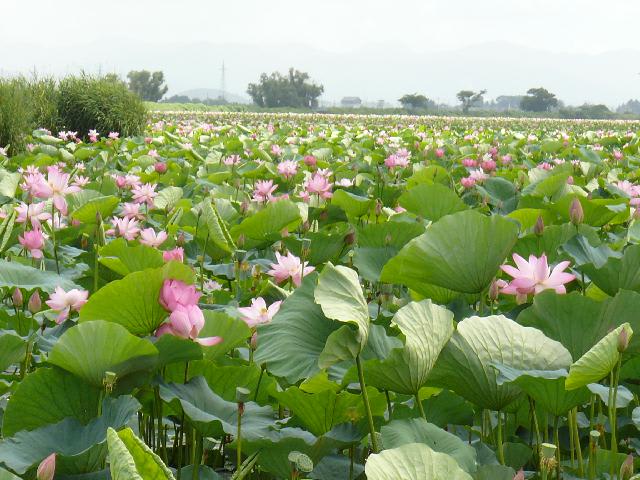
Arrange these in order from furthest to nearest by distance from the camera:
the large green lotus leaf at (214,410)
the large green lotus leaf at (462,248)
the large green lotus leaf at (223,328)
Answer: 1. the large green lotus leaf at (462,248)
2. the large green lotus leaf at (223,328)
3. the large green lotus leaf at (214,410)

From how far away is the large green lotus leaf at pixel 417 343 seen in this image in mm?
1040

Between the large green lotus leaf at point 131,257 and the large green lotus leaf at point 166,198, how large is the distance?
1.30 metres

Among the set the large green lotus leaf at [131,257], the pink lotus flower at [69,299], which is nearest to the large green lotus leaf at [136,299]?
the pink lotus flower at [69,299]

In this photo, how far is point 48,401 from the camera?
113 centimetres

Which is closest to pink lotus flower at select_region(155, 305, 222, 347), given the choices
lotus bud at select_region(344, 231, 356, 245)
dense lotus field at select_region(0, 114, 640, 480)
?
dense lotus field at select_region(0, 114, 640, 480)

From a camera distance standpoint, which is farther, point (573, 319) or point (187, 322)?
point (573, 319)

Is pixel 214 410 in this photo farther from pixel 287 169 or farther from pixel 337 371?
pixel 287 169

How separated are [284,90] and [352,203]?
6249 centimetres

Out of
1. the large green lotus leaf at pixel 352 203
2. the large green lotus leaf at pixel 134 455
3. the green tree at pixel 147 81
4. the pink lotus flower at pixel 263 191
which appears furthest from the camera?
the green tree at pixel 147 81

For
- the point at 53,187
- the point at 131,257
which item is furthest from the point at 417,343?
the point at 53,187

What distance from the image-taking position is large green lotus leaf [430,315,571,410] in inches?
43.4

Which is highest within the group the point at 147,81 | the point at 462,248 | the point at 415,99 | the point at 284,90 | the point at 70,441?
the point at 147,81

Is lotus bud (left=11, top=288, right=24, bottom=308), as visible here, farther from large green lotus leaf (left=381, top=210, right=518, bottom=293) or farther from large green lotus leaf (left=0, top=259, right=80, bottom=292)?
large green lotus leaf (left=381, top=210, right=518, bottom=293)

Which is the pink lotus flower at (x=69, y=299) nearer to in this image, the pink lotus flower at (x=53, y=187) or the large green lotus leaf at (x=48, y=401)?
the large green lotus leaf at (x=48, y=401)
